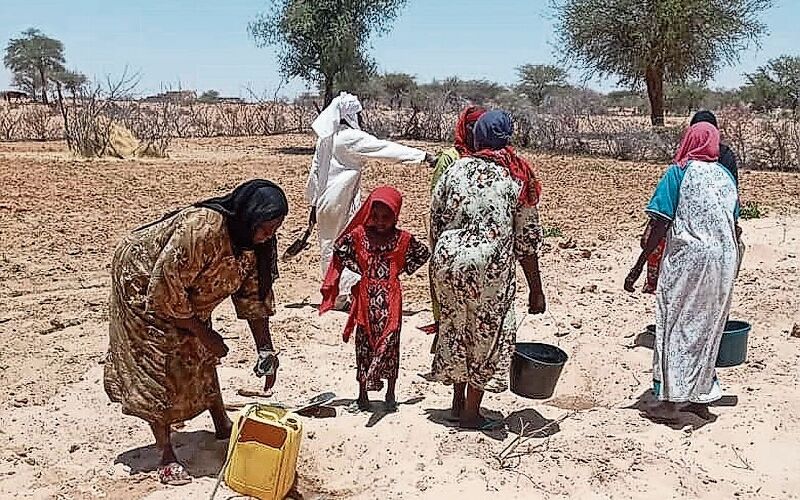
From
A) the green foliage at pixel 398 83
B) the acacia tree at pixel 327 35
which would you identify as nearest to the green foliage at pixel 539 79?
the green foliage at pixel 398 83

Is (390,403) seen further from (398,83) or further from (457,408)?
(398,83)

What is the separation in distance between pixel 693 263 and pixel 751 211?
6.40 metres

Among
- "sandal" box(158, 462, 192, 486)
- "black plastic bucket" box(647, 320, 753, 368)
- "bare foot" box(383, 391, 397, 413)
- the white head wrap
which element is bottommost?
"sandal" box(158, 462, 192, 486)

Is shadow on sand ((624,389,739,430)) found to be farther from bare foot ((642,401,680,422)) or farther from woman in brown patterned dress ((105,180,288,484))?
woman in brown patterned dress ((105,180,288,484))

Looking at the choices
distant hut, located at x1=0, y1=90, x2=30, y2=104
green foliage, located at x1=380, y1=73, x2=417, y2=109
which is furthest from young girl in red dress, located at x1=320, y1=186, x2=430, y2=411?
distant hut, located at x1=0, y1=90, x2=30, y2=104

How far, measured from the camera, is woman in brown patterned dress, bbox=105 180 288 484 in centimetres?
344

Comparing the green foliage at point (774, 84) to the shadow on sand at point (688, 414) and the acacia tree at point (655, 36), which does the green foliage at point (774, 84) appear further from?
the shadow on sand at point (688, 414)

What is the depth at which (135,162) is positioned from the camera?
1652 cm

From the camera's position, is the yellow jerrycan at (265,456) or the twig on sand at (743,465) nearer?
the yellow jerrycan at (265,456)

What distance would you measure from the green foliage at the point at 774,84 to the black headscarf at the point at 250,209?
118 ft

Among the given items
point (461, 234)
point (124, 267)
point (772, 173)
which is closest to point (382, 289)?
point (461, 234)

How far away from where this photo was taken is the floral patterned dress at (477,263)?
13.0 feet

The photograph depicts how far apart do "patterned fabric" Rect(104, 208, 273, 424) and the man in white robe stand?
265 cm

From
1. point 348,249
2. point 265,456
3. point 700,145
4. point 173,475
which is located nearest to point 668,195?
point 700,145
